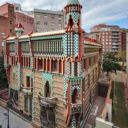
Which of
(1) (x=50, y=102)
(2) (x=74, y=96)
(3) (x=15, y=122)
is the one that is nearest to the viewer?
(2) (x=74, y=96)

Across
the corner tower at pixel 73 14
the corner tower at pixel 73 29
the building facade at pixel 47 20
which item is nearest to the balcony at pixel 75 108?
the corner tower at pixel 73 29

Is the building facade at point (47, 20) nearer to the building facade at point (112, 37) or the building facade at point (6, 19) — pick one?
the building facade at point (6, 19)

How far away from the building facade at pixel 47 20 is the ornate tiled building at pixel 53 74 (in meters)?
24.2

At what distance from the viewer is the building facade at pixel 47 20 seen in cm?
4403

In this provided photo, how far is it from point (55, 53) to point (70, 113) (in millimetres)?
4796

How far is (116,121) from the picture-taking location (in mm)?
18656

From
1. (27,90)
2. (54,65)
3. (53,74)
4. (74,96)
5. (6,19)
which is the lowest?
(27,90)

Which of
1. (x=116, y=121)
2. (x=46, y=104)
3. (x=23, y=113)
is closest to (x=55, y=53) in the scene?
(x=46, y=104)

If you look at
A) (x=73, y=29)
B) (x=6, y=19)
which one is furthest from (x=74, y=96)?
(x=6, y=19)

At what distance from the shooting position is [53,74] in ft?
50.2

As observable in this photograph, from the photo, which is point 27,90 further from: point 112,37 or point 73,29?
point 112,37

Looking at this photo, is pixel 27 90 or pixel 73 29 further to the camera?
pixel 27 90

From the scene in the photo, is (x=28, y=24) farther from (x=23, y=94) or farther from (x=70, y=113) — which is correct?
(x=70, y=113)

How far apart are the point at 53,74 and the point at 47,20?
32.9 meters
